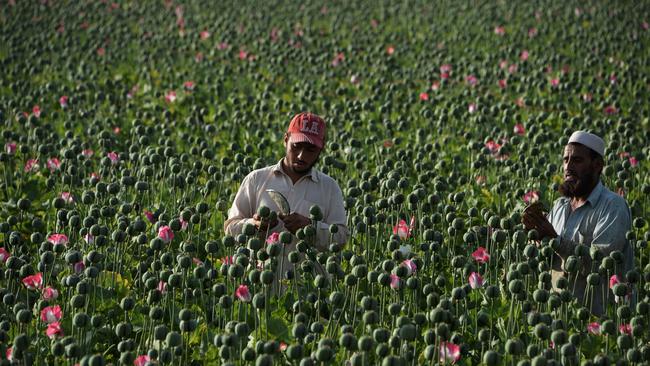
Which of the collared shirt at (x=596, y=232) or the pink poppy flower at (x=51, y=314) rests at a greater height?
the collared shirt at (x=596, y=232)

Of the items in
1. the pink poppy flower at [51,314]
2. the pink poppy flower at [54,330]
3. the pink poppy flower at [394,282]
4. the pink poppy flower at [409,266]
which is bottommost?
the pink poppy flower at [54,330]

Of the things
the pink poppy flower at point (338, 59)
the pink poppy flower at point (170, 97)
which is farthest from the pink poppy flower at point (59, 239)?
the pink poppy flower at point (338, 59)

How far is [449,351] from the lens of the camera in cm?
500

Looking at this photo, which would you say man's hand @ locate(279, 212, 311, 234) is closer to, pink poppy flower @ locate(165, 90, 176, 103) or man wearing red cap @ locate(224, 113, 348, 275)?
man wearing red cap @ locate(224, 113, 348, 275)

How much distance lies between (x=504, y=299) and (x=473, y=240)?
0.85 meters

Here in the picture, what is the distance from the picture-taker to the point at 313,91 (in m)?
13.0

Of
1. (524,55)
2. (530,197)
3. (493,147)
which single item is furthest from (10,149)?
(524,55)

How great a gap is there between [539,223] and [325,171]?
10.8 feet

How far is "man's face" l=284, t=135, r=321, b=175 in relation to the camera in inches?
244

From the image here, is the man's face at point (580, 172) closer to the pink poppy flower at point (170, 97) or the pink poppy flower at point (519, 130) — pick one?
the pink poppy flower at point (519, 130)

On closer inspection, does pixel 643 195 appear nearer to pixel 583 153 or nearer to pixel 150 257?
pixel 583 153

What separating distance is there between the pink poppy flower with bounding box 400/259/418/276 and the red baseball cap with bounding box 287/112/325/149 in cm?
93

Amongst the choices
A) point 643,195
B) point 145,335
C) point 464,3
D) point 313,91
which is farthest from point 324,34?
point 145,335

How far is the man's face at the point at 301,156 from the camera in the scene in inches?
244
